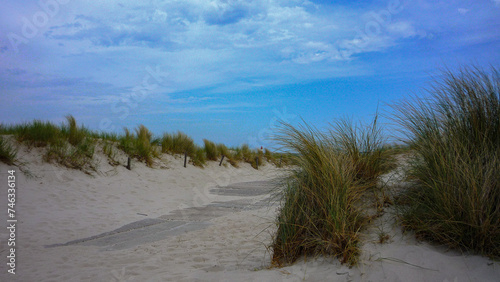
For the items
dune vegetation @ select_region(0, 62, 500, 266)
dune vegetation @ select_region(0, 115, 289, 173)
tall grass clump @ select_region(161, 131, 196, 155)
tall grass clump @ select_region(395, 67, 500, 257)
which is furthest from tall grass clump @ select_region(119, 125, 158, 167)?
tall grass clump @ select_region(395, 67, 500, 257)

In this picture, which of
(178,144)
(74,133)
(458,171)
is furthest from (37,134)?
(458,171)

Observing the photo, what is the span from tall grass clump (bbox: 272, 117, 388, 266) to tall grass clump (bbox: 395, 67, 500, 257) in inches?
22.9

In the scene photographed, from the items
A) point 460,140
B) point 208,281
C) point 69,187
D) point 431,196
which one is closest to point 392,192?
point 431,196

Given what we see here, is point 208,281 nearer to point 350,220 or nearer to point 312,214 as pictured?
point 312,214

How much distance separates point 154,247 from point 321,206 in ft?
11.0

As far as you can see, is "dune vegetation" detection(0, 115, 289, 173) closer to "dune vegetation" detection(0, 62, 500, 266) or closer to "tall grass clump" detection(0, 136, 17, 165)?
"tall grass clump" detection(0, 136, 17, 165)

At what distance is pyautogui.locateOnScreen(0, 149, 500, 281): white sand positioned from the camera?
3438 mm

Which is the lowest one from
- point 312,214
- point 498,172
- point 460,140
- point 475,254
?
point 475,254

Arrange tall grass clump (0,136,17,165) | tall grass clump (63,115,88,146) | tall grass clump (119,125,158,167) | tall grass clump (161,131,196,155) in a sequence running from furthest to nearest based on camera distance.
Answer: tall grass clump (161,131,196,155)
tall grass clump (119,125,158,167)
tall grass clump (63,115,88,146)
tall grass clump (0,136,17,165)

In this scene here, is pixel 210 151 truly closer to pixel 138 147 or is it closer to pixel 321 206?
pixel 138 147

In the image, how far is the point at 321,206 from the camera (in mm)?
3951

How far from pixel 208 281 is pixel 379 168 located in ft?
8.48

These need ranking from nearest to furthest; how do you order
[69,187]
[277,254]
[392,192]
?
[277,254] → [392,192] → [69,187]

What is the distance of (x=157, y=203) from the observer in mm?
10984
